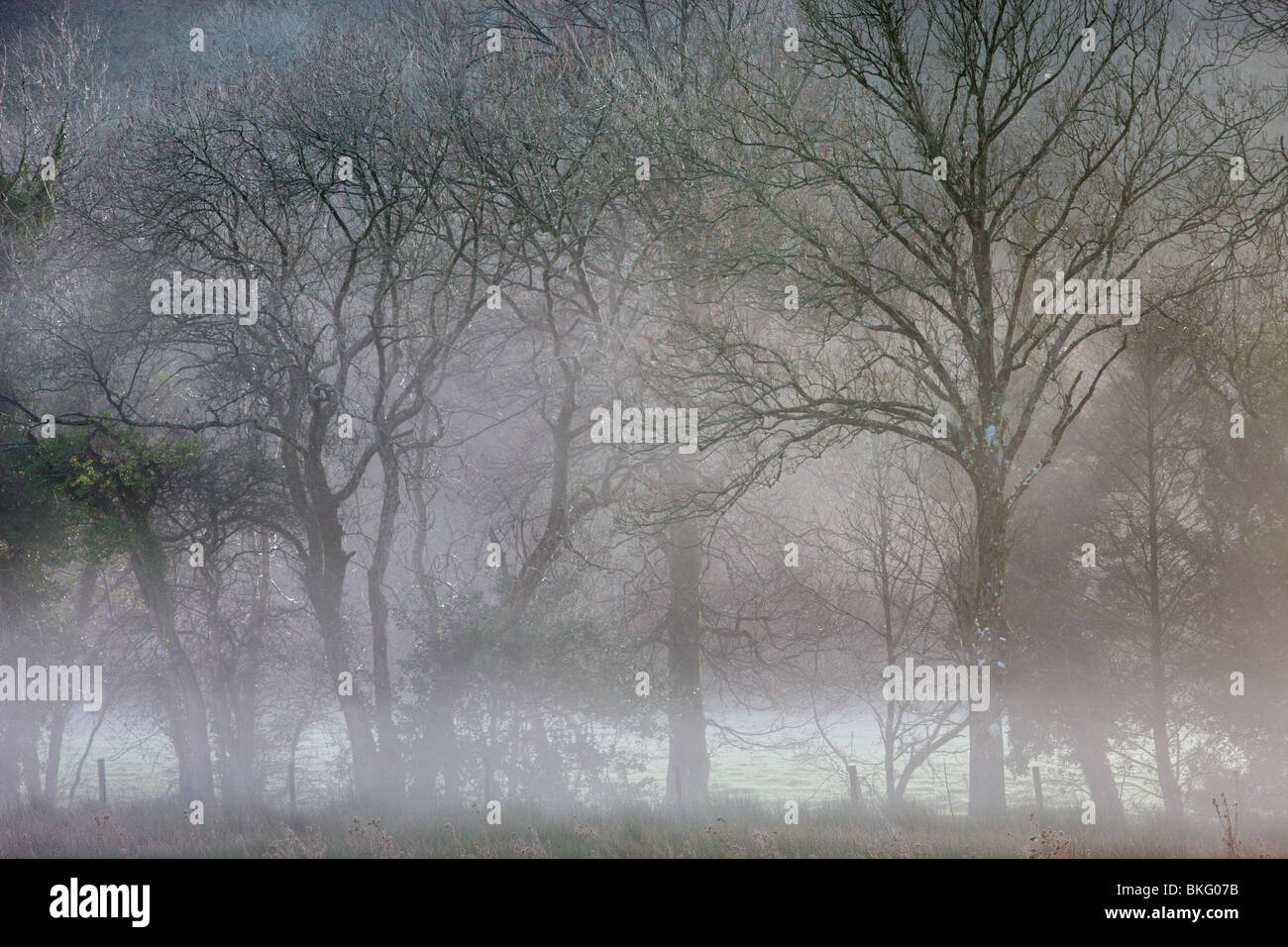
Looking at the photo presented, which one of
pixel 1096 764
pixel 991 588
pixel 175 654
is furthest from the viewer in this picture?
pixel 1096 764

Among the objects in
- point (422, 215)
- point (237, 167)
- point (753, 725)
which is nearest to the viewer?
point (237, 167)

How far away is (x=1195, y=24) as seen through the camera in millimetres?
13836

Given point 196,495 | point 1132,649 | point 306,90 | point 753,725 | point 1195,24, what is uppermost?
point 306,90

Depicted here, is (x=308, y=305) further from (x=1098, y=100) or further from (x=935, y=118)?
(x=1098, y=100)

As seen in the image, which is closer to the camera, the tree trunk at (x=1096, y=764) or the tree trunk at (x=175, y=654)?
the tree trunk at (x=175, y=654)

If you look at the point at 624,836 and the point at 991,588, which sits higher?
the point at 991,588

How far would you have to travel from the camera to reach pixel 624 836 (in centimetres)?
1282

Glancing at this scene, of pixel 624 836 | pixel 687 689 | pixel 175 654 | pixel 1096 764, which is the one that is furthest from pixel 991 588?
pixel 175 654

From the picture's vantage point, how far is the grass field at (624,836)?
11.2 meters

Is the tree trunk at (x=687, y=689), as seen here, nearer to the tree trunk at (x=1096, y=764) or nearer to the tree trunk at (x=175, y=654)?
the tree trunk at (x=1096, y=764)

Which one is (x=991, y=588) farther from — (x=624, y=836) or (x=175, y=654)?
(x=175, y=654)

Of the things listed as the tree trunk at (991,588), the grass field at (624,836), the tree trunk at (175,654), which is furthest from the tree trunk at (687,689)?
the tree trunk at (175,654)
